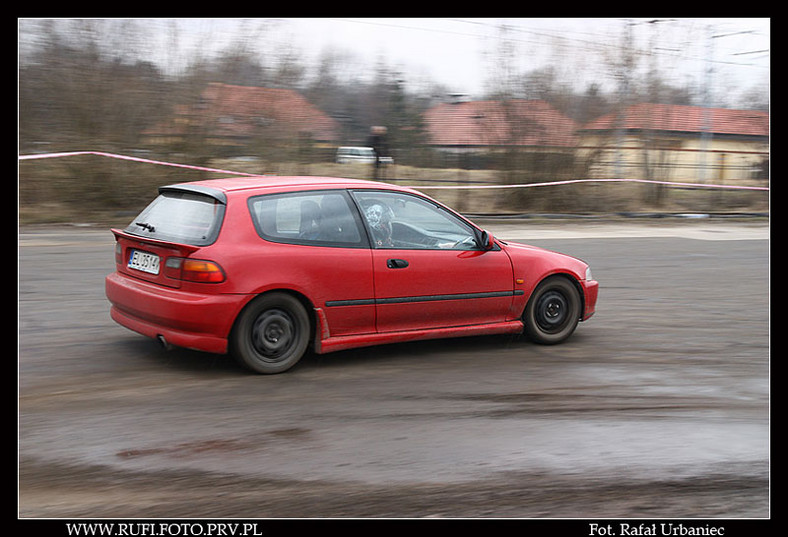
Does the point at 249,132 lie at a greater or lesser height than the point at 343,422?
greater

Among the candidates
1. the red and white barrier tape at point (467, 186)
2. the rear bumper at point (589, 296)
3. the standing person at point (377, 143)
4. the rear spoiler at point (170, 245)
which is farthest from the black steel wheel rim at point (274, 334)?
the standing person at point (377, 143)

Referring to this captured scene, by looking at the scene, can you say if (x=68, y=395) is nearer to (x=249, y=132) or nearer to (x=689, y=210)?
(x=249, y=132)

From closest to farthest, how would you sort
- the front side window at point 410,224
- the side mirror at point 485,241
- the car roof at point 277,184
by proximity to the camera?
the car roof at point 277,184 → the front side window at point 410,224 → the side mirror at point 485,241

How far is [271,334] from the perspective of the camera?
618cm

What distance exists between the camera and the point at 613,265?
13086 millimetres

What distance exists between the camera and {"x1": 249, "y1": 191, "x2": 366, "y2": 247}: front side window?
6.26 meters

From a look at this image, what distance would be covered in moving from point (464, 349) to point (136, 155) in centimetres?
1278

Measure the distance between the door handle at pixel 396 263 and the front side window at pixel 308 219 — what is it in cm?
24

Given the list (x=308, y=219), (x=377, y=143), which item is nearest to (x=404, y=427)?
(x=308, y=219)

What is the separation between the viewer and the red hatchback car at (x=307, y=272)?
5.98 metres

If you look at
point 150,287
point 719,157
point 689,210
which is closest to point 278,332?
point 150,287

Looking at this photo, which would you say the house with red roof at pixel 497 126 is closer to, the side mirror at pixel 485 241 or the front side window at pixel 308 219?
the side mirror at pixel 485 241

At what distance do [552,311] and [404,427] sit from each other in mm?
2755

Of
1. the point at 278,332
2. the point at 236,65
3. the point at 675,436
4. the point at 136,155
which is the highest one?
the point at 236,65
